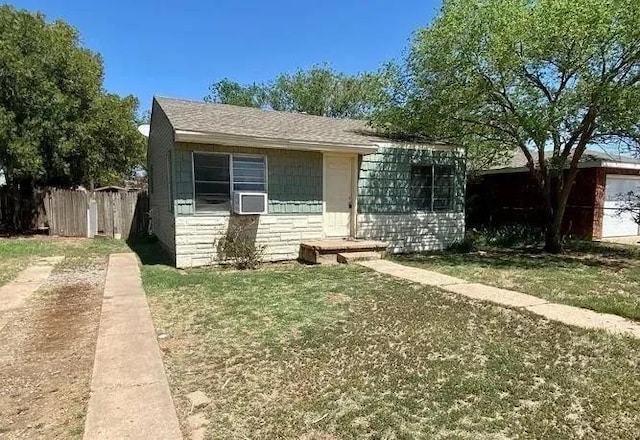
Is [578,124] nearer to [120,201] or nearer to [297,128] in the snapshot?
[297,128]

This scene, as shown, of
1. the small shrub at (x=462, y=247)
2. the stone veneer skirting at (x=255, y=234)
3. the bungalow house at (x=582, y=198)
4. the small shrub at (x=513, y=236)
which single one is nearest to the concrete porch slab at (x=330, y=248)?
the stone veneer skirting at (x=255, y=234)

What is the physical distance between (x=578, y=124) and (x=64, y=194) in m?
14.0

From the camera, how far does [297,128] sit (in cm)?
1005

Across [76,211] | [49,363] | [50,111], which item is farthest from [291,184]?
[50,111]

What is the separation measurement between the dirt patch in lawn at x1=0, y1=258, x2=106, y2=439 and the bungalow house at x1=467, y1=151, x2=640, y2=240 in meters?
13.2

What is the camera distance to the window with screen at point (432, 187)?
419 inches

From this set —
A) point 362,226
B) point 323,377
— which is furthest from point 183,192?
point 323,377

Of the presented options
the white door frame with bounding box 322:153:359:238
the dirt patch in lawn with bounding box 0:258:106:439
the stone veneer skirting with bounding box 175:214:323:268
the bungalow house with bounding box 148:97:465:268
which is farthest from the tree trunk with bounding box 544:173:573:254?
the dirt patch in lawn with bounding box 0:258:106:439

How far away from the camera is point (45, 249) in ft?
34.4

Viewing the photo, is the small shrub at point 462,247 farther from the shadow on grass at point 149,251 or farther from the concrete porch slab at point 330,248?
the shadow on grass at point 149,251

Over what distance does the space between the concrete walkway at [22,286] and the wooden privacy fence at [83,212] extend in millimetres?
4487

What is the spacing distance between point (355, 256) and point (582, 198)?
29.6 feet

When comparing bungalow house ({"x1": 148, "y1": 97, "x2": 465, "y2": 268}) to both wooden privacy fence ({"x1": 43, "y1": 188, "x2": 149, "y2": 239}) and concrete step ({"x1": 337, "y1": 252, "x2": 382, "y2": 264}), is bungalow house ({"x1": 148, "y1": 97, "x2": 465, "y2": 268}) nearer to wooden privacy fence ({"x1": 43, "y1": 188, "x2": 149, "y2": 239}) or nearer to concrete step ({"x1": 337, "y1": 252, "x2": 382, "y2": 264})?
concrete step ({"x1": 337, "y1": 252, "x2": 382, "y2": 264})

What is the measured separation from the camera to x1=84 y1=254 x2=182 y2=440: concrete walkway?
8.52 ft
